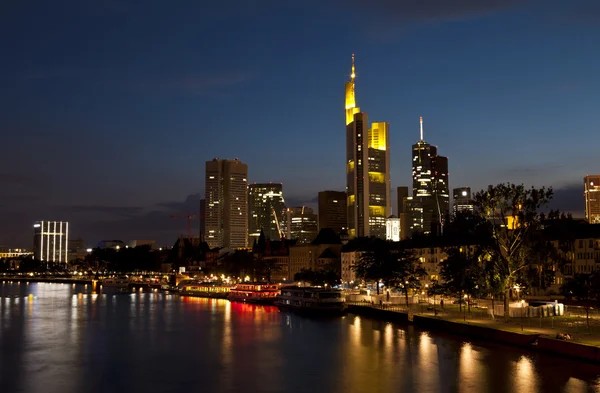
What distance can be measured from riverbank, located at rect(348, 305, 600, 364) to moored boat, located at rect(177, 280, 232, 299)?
252 feet

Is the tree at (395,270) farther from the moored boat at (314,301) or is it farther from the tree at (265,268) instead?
the tree at (265,268)

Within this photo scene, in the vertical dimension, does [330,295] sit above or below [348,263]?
below

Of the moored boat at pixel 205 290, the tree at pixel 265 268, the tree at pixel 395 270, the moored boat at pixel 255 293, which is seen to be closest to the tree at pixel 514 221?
the tree at pixel 395 270

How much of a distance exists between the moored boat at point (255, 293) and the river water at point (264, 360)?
39.2m

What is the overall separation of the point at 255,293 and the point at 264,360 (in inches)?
3080

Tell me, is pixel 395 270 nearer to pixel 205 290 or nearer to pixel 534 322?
pixel 534 322

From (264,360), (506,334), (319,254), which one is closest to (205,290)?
(319,254)

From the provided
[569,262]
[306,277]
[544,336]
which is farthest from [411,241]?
[544,336]

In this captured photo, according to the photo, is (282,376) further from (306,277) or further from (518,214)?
(306,277)

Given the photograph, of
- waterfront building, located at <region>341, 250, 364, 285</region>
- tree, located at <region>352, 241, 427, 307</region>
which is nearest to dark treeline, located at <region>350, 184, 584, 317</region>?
tree, located at <region>352, 241, 427, 307</region>

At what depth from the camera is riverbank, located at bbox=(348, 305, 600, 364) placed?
169 ft

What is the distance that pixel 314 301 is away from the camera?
4203 inches

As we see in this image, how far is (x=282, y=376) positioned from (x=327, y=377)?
140 inches

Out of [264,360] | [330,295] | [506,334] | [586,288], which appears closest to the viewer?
[264,360]
